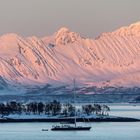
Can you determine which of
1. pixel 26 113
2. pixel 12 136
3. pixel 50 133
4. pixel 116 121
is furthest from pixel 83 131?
pixel 26 113

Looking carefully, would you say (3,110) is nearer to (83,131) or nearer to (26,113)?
(26,113)

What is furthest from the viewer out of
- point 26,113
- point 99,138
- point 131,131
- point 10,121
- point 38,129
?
point 26,113

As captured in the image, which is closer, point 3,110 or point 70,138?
point 70,138

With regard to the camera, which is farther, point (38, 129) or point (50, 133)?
point (38, 129)

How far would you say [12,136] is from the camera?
97875mm

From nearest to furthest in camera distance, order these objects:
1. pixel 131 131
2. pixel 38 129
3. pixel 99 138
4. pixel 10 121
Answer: pixel 99 138 → pixel 131 131 → pixel 38 129 → pixel 10 121

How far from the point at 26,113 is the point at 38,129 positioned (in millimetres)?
43273

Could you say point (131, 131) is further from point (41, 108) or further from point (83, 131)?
point (41, 108)

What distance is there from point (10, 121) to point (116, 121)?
52.9 feet

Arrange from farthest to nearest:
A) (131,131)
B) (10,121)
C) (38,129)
Answer: 1. (10,121)
2. (38,129)
3. (131,131)

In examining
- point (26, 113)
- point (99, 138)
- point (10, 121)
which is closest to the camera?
point (99, 138)

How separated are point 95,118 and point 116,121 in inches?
211

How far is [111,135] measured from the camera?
9800 cm

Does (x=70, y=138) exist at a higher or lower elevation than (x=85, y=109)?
lower
